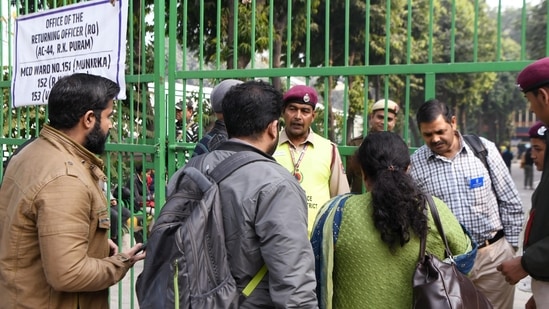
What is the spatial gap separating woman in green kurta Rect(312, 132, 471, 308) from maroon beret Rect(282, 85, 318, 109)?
1.17m

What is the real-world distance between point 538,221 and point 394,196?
62 cm

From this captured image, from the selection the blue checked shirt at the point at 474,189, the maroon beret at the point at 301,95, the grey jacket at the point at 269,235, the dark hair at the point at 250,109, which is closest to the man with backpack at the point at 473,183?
the blue checked shirt at the point at 474,189

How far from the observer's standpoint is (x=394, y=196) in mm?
2295

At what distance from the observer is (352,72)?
130 inches

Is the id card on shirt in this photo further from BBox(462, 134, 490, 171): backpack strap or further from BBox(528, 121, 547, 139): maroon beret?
BBox(528, 121, 547, 139): maroon beret

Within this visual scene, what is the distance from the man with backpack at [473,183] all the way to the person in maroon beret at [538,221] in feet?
2.51

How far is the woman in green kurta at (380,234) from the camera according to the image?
7.60ft

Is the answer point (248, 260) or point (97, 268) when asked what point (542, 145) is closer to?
point (248, 260)

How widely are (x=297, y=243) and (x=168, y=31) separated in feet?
7.60

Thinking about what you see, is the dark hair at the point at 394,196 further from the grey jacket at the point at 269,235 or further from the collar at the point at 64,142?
the collar at the point at 64,142

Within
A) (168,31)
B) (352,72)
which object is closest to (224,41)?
(168,31)

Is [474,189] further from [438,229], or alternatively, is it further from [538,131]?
[438,229]

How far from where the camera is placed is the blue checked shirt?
3330 millimetres

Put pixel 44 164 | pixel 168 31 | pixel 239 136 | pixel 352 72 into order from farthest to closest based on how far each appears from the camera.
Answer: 1. pixel 168 31
2. pixel 352 72
3. pixel 44 164
4. pixel 239 136
